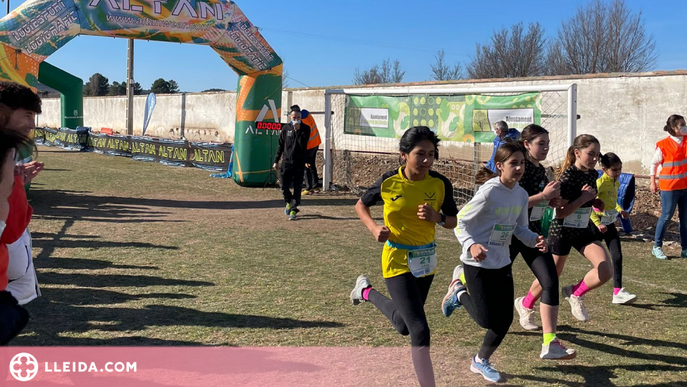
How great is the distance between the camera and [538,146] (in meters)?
5.14

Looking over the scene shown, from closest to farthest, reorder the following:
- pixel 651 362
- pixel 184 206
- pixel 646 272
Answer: pixel 651 362
pixel 646 272
pixel 184 206

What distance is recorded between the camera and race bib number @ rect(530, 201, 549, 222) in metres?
5.38

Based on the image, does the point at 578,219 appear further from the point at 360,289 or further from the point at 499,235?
the point at 360,289

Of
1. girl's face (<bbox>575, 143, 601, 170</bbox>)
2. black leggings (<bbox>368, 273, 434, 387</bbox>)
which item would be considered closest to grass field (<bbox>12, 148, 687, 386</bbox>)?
black leggings (<bbox>368, 273, 434, 387</bbox>)

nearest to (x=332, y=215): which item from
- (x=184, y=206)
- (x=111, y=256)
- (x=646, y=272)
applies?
(x=184, y=206)

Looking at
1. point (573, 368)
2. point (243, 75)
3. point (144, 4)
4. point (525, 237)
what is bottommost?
point (573, 368)

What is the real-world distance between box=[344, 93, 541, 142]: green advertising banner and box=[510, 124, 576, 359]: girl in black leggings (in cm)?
661

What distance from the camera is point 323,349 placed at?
5.04 metres

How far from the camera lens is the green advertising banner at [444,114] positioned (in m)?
11.9

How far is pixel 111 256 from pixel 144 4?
25.9 feet

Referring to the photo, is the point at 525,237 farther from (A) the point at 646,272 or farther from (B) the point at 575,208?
(A) the point at 646,272

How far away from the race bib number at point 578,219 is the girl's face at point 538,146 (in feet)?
2.50

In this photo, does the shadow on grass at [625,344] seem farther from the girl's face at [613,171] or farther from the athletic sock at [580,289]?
the girl's face at [613,171]

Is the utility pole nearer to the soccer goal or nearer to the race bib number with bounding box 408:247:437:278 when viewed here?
the soccer goal
